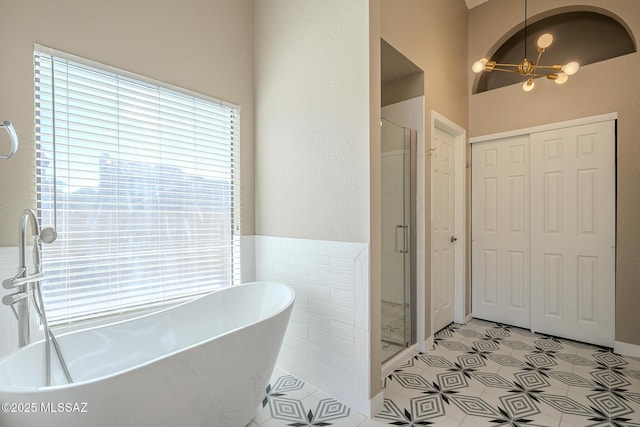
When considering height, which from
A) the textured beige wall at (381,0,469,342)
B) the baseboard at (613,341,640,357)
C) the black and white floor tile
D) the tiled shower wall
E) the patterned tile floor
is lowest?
the patterned tile floor

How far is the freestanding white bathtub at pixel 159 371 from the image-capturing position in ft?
3.09

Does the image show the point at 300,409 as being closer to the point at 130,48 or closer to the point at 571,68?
the point at 130,48

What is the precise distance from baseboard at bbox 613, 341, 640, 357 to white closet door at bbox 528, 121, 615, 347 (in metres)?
0.06

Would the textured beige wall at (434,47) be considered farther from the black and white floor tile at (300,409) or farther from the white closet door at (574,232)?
the black and white floor tile at (300,409)

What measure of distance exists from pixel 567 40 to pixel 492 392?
3.43 meters

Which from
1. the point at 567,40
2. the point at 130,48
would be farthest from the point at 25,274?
the point at 567,40

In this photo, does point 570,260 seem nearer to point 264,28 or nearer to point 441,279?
point 441,279

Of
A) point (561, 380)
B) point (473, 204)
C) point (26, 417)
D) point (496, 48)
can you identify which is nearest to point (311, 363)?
point (26, 417)

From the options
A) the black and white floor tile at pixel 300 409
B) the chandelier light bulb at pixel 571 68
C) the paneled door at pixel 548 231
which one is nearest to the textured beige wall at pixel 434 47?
the paneled door at pixel 548 231

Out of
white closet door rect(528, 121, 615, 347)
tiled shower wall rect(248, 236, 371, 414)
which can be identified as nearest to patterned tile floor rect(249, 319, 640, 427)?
tiled shower wall rect(248, 236, 371, 414)

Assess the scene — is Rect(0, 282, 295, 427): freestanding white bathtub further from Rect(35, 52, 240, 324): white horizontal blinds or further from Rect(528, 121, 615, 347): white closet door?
Rect(528, 121, 615, 347): white closet door

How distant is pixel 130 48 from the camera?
1.85 m

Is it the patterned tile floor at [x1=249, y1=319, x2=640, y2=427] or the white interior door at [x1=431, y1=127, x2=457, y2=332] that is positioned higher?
the white interior door at [x1=431, y1=127, x2=457, y2=332]

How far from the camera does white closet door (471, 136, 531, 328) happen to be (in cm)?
308
